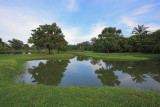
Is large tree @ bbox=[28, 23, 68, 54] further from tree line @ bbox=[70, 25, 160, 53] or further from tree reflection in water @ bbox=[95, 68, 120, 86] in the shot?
tree reflection in water @ bbox=[95, 68, 120, 86]

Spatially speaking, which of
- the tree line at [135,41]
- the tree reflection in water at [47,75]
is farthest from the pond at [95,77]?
the tree line at [135,41]

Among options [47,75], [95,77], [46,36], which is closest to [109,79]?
[95,77]

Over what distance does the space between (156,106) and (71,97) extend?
399 centimetres

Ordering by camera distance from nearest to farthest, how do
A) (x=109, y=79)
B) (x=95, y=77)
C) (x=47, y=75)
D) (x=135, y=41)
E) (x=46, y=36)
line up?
1. (x=109, y=79)
2. (x=95, y=77)
3. (x=47, y=75)
4. (x=46, y=36)
5. (x=135, y=41)

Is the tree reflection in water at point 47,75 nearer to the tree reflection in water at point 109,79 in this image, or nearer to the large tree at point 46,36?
the tree reflection in water at point 109,79

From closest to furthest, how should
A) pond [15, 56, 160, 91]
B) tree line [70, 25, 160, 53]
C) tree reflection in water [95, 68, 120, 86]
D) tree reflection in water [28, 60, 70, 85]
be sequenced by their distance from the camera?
pond [15, 56, 160, 91] < tree reflection in water [95, 68, 120, 86] < tree reflection in water [28, 60, 70, 85] < tree line [70, 25, 160, 53]

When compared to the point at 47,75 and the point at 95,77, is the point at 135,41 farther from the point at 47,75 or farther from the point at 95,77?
the point at 47,75

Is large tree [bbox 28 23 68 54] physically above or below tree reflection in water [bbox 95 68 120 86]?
above

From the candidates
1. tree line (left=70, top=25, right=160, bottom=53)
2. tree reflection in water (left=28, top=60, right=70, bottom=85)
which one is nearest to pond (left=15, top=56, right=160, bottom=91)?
tree reflection in water (left=28, top=60, right=70, bottom=85)

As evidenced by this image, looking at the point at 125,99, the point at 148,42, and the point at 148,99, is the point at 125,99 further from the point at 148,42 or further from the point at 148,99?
the point at 148,42

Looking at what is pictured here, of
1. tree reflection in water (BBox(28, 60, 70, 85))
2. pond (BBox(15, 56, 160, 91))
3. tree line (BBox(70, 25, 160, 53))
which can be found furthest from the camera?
tree line (BBox(70, 25, 160, 53))

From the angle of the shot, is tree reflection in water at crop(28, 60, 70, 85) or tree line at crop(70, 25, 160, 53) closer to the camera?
tree reflection in water at crop(28, 60, 70, 85)

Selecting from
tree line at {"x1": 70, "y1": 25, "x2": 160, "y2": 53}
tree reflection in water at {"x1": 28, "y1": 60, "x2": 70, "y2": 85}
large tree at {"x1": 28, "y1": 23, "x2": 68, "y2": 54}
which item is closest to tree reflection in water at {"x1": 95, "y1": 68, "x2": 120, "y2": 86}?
tree reflection in water at {"x1": 28, "y1": 60, "x2": 70, "y2": 85}

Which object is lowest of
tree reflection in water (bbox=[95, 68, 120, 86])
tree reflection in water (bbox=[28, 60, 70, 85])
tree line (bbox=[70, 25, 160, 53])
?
tree reflection in water (bbox=[95, 68, 120, 86])
